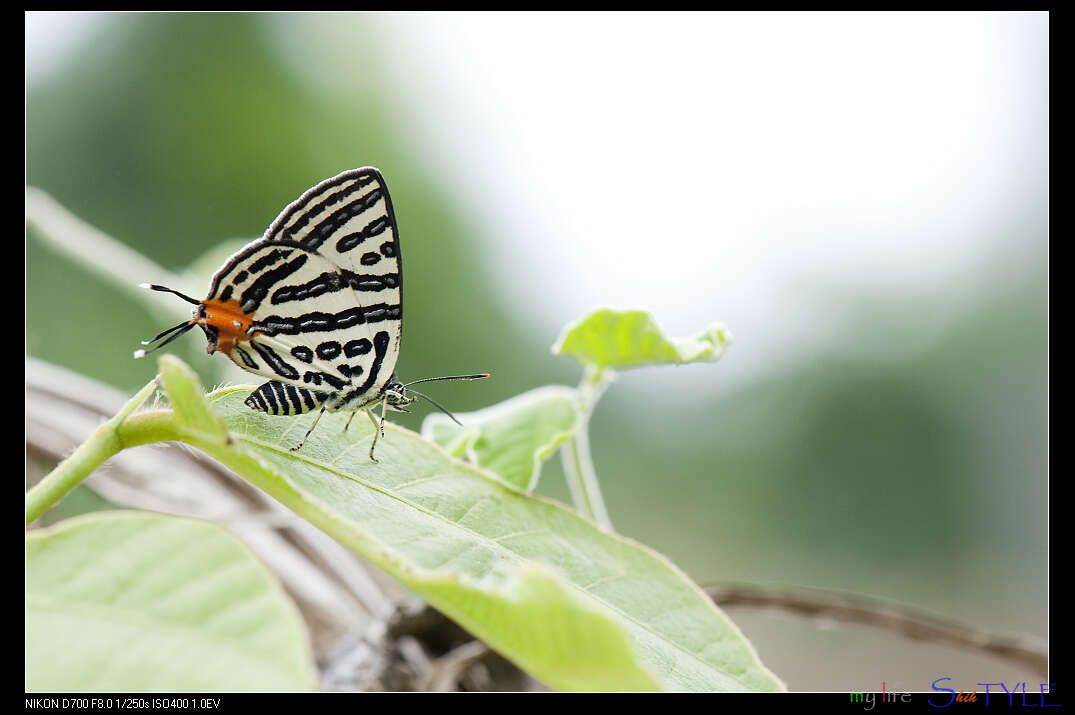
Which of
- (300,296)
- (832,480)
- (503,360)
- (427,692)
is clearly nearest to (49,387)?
(300,296)

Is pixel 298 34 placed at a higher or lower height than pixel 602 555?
higher

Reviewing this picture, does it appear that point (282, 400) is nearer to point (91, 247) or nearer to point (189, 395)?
point (189, 395)

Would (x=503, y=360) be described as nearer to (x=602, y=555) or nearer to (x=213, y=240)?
Answer: (x=213, y=240)

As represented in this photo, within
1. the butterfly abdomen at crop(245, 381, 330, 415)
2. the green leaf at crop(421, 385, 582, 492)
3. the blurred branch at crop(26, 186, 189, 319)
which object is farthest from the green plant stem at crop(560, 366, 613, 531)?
the blurred branch at crop(26, 186, 189, 319)

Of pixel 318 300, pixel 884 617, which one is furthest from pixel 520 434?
pixel 884 617

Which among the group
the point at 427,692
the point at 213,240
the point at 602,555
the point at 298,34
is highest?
the point at 298,34

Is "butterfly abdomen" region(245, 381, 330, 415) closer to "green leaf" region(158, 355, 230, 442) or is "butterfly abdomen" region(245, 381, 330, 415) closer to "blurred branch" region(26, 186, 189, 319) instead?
"green leaf" region(158, 355, 230, 442)

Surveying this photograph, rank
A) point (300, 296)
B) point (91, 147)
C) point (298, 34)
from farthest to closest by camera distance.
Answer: point (298, 34) → point (91, 147) → point (300, 296)
